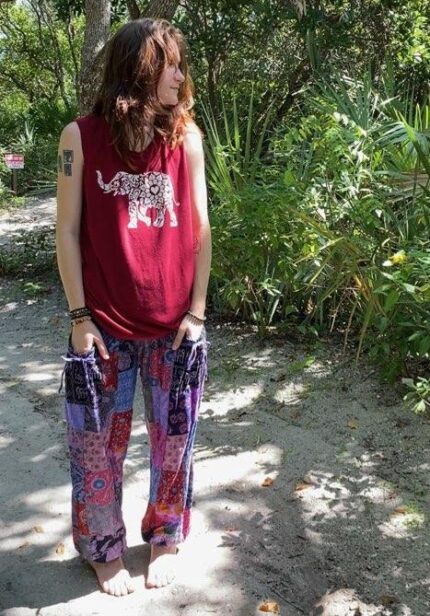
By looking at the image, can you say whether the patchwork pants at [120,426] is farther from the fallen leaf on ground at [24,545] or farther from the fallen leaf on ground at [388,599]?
the fallen leaf on ground at [388,599]

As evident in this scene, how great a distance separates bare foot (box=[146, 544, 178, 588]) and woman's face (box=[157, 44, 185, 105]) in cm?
152

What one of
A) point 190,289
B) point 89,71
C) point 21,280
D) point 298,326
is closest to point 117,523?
point 190,289

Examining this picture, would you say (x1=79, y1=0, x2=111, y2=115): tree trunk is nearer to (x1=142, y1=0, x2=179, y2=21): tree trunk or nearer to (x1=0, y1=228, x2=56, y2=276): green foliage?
(x1=142, y1=0, x2=179, y2=21): tree trunk

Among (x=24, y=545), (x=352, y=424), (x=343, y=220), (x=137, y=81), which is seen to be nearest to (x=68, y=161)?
(x=137, y=81)

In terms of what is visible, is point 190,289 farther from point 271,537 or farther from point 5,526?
point 5,526

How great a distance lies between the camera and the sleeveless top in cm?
212

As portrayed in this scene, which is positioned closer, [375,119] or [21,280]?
[375,119]

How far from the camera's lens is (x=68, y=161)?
6.93 feet

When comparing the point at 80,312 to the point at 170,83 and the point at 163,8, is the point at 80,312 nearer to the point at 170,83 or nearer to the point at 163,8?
the point at 170,83

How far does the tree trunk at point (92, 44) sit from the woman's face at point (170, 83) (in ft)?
12.1

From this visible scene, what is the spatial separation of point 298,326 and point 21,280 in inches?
125

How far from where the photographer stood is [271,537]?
2.80 meters

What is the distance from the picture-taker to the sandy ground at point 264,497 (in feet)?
8.10

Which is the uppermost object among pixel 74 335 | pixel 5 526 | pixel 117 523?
pixel 74 335
